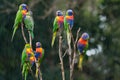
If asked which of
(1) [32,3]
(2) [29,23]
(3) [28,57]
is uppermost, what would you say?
(1) [32,3]

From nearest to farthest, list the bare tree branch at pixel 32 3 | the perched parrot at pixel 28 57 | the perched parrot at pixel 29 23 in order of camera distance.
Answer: the perched parrot at pixel 28 57 < the perched parrot at pixel 29 23 < the bare tree branch at pixel 32 3

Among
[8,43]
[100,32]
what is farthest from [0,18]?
[100,32]

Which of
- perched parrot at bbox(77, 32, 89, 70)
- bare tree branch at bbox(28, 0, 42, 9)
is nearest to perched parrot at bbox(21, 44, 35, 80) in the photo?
perched parrot at bbox(77, 32, 89, 70)

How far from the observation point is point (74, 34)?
16.3 meters

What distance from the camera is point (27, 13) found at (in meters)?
6.22

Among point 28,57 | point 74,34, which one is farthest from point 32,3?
point 28,57

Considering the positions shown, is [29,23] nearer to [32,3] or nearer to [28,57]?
[28,57]

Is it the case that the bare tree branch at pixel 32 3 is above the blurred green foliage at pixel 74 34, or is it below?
above

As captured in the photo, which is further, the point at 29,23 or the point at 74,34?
the point at 74,34

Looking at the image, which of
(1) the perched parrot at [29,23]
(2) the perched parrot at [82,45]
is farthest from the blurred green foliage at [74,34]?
(2) the perched parrot at [82,45]

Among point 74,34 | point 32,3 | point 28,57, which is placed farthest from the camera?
point 74,34

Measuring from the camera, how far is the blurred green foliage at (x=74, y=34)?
15.7 meters

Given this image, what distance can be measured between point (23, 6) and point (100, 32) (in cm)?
1135

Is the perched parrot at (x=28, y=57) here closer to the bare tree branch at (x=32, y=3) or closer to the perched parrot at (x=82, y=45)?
the perched parrot at (x=82, y=45)
